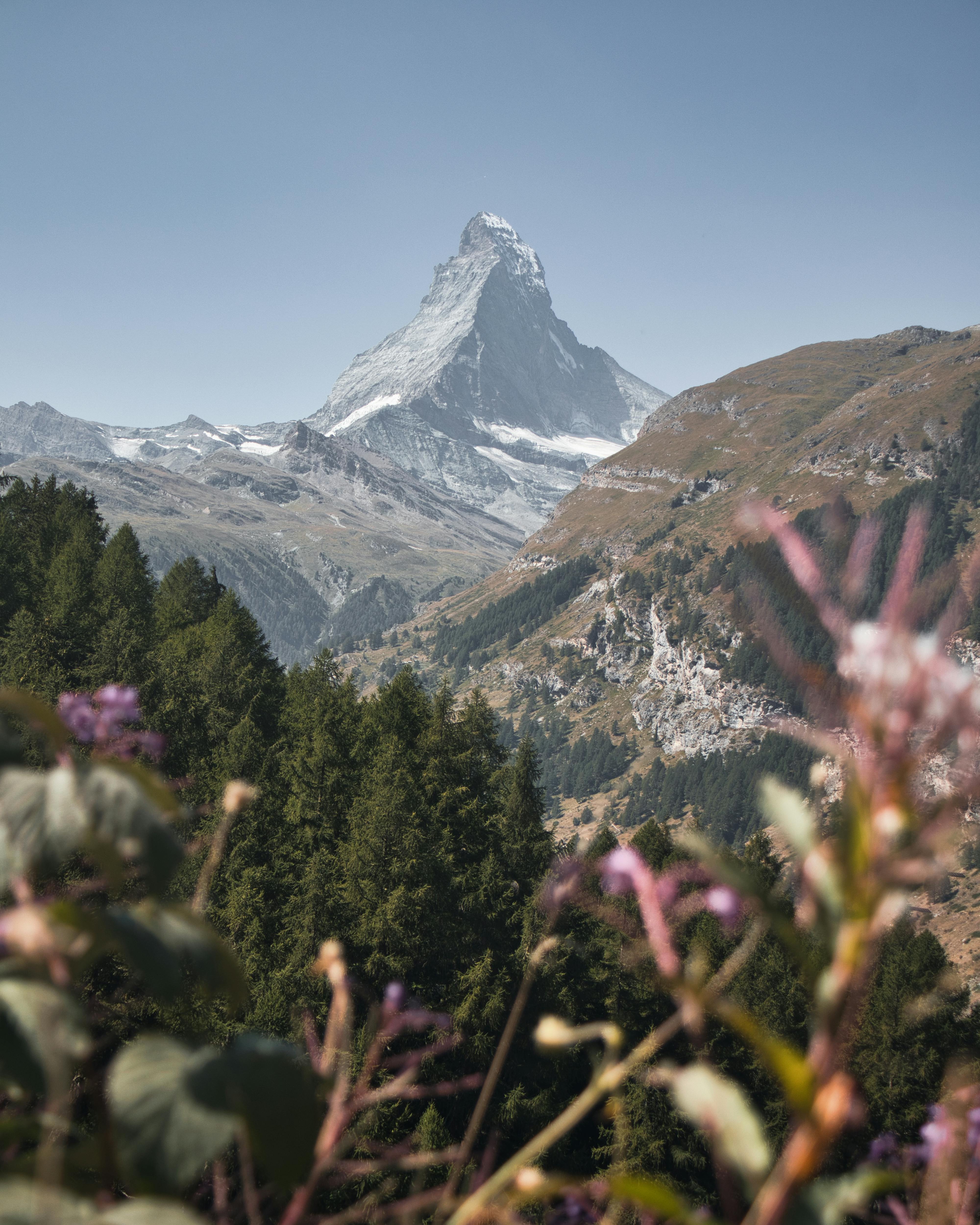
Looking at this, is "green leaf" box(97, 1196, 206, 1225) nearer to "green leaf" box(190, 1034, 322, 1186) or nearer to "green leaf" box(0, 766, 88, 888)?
"green leaf" box(190, 1034, 322, 1186)

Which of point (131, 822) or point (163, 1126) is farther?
point (131, 822)

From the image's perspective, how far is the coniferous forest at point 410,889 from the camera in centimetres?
2230

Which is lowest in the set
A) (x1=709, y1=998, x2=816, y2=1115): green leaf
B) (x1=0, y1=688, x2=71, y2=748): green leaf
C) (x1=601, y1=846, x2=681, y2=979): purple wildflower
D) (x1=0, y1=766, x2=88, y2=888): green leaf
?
(x1=709, y1=998, x2=816, y2=1115): green leaf

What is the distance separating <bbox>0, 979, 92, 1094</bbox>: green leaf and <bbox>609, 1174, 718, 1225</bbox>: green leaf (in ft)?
2.55

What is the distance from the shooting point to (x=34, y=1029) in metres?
1.24

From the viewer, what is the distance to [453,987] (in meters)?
24.8

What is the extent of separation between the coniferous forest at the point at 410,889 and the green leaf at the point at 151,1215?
14.4 meters

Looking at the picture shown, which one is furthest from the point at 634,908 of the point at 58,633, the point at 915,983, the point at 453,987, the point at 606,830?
the point at 58,633

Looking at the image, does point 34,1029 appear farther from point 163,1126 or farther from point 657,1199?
point 657,1199

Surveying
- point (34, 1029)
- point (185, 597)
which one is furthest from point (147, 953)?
point (185, 597)

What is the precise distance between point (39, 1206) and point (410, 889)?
25.1 meters

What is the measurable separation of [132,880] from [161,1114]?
1.17 m

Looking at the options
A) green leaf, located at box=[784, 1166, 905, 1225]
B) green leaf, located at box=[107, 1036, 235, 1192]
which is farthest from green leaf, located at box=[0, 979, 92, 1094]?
green leaf, located at box=[784, 1166, 905, 1225]

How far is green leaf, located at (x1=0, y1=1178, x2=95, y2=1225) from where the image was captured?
1.04 meters
